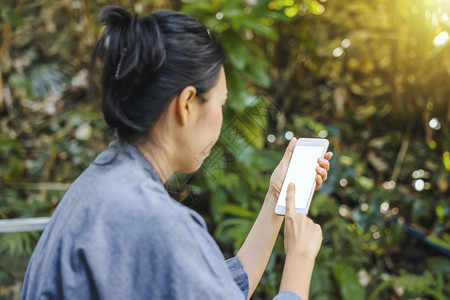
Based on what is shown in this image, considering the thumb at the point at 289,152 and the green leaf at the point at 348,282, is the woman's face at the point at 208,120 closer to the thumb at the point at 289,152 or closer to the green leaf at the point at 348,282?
the thumb at the point at 289,152

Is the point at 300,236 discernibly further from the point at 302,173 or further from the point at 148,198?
the point at 148,198

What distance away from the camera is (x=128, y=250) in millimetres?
752

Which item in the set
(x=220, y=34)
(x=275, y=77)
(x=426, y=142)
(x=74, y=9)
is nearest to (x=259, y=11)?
(x=220, y=34)

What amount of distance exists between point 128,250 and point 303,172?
509 mm

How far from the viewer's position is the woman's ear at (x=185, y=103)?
2.85ft

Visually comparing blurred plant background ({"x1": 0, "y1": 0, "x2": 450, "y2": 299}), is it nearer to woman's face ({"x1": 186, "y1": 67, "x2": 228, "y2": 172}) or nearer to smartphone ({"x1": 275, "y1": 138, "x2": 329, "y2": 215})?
smartphone ({"x1": 275, "y1": 138, "x2": 329, "y2": 215})

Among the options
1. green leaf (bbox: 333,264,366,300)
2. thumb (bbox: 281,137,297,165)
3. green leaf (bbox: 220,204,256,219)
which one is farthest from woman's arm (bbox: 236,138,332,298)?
green leaf (bbox: 333,264,366,300)

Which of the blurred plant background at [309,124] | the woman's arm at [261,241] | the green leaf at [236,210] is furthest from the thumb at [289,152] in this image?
the green leaf at [236,210]

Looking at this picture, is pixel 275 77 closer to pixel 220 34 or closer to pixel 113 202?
pixel 220 34

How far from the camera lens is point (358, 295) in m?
2.47

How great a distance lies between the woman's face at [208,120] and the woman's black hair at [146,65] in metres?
0.03

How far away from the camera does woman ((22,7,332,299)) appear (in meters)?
0.75

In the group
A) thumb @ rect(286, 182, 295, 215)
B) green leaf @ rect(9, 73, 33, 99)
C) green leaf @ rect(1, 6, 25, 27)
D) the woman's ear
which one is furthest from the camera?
green leaf @ rect(9, 73, 33, 99)

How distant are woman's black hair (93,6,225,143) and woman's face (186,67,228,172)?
3 centimetres
